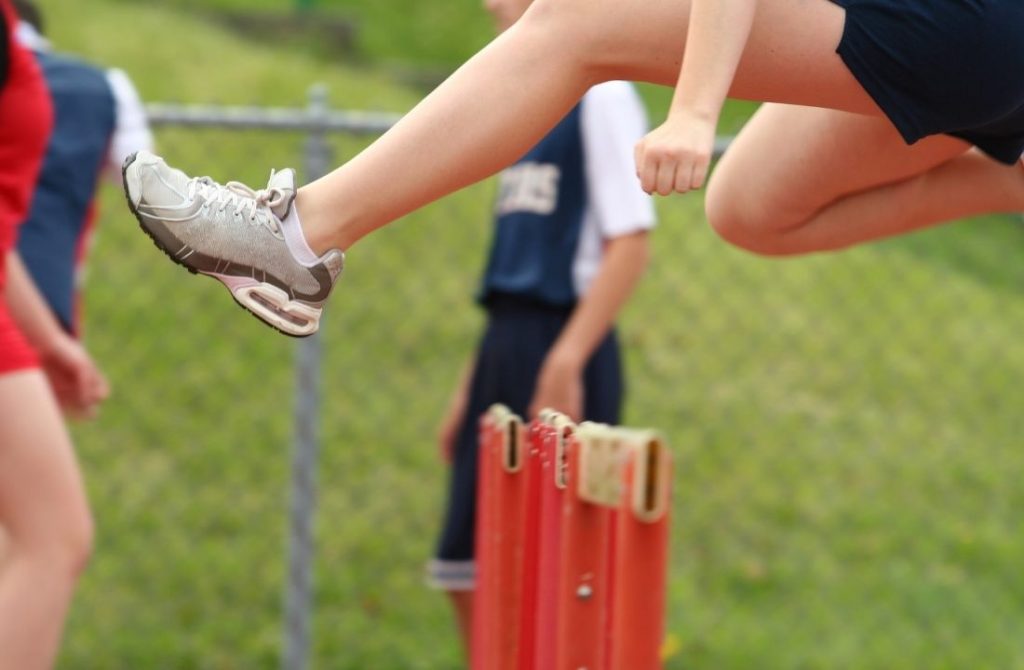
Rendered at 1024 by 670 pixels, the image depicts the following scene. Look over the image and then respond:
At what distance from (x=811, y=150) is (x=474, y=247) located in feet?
12.3

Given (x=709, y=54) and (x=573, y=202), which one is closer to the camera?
(x=709, y=54)

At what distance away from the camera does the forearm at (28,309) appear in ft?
10.3

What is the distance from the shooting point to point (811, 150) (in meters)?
2.39

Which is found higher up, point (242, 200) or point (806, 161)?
point (806, 161)

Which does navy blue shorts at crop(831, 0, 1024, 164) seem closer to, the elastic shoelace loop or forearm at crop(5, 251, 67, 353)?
the elastic shoelace loop

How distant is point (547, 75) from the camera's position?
198cm

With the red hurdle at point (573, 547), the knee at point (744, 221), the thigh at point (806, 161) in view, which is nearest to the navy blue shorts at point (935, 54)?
the thigh at point (806, 161)

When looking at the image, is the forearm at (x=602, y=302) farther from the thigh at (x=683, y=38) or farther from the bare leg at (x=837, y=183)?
the thigh at (x=683, y=38)

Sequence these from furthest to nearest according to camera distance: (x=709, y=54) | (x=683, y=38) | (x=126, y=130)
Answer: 1. (x=126, y=130)
2. (x=683, y=38)
3. (x=709, y=54)

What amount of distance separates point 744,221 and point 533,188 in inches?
45.6

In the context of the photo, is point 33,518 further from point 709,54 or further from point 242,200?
point 709,54

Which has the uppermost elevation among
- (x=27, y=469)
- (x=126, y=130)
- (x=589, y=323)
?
(x=126, y=130)

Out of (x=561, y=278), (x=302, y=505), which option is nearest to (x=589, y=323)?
(x=561, y=278)

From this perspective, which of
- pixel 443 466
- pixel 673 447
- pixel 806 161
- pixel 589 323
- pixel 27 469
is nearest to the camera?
pixel 806 161
